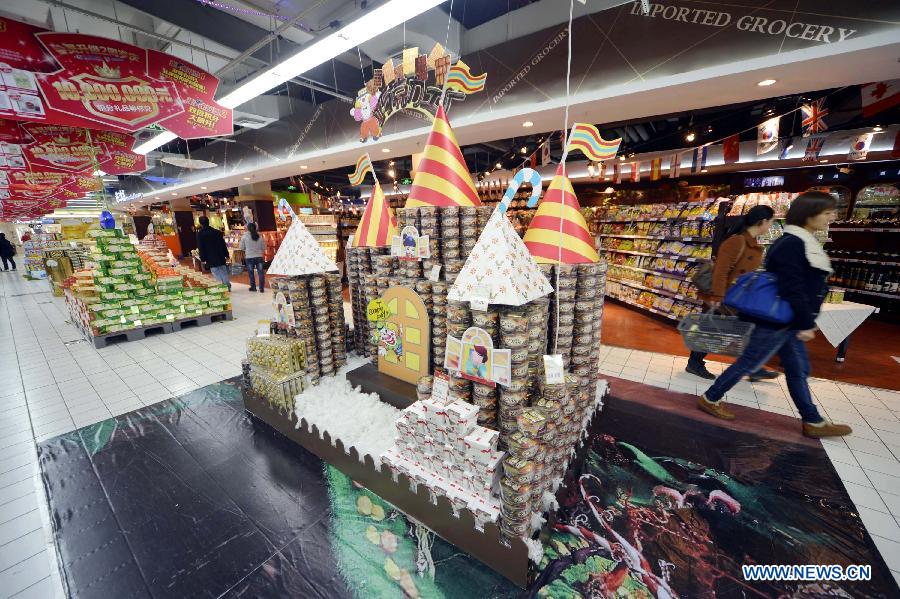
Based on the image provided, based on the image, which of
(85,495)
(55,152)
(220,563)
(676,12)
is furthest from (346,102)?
(220,563)

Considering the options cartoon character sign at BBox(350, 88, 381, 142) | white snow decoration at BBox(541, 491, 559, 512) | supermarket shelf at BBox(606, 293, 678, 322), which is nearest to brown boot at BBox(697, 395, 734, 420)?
white snow decoration at BBox(541, 491, 559, 512)

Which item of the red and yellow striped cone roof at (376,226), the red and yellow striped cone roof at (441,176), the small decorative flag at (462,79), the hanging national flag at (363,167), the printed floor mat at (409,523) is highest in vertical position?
the small decorative flag at (462,79)

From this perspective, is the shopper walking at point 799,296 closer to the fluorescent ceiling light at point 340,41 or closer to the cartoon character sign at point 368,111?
the fluorescent ceiling light at point 340,41

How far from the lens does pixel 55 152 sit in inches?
236

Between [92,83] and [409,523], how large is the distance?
476 cm

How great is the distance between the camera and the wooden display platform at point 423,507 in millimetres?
1631

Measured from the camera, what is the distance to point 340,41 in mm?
3395

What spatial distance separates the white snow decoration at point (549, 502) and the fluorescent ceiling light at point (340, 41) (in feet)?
12.2

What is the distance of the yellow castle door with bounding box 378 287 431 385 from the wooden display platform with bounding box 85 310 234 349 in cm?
551

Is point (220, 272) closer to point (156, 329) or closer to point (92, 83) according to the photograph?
point (156, 329)

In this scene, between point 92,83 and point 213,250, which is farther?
point 213,250

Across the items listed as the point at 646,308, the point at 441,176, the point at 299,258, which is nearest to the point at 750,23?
the point at 441,176

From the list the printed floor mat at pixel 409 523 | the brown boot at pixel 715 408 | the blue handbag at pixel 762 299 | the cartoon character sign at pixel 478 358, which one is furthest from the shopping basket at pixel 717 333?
the cartoon character sign at pixel 478 358

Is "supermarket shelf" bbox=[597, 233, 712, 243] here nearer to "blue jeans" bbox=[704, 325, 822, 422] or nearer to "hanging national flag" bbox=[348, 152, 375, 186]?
"blue jeans" bbox=[704, 325, 822, 422]
